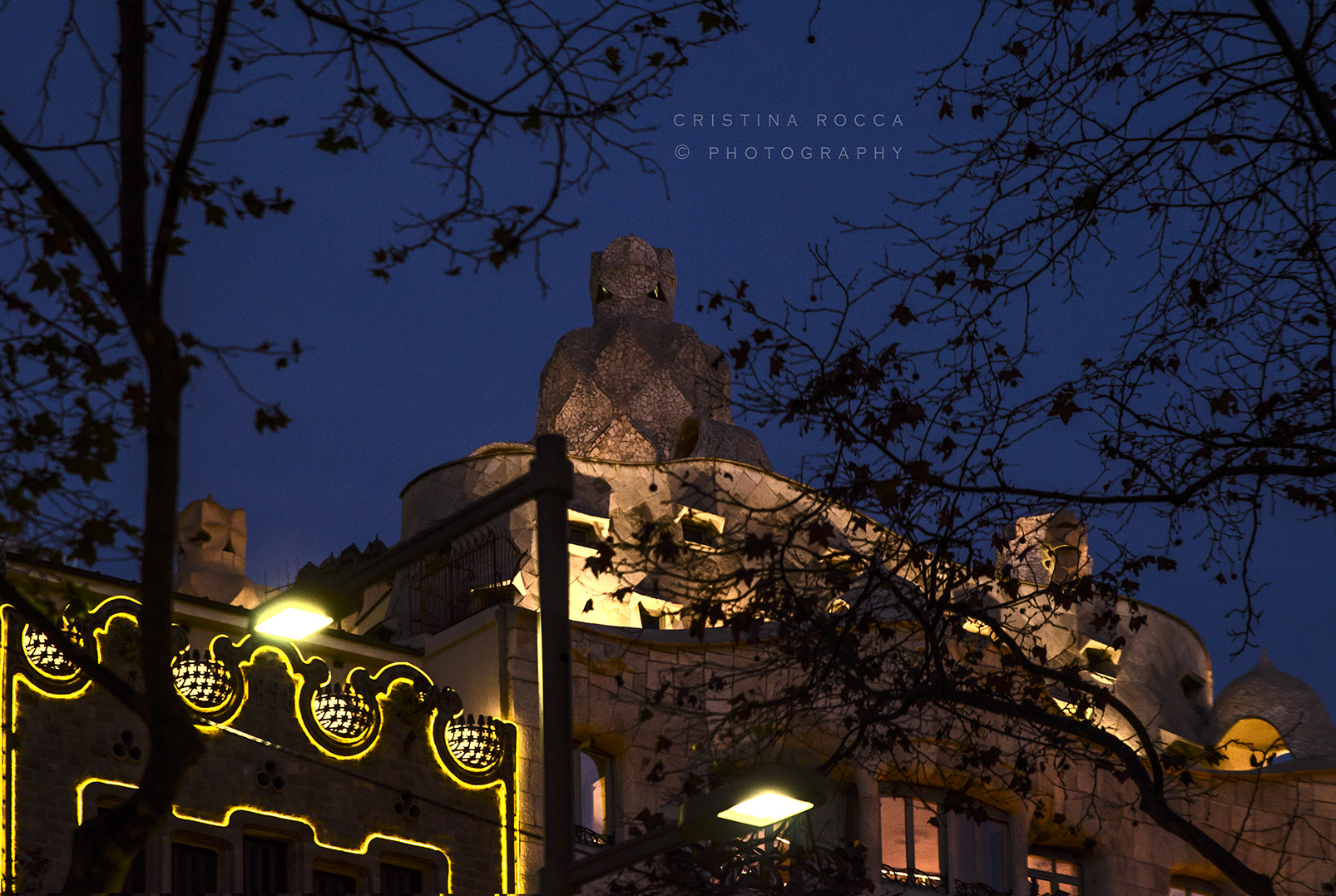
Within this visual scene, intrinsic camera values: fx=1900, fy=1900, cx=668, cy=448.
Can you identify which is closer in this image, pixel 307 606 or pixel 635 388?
pixel 307 606

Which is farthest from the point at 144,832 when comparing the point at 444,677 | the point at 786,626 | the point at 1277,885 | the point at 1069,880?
the point at 1277,885

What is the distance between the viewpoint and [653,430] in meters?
33.4

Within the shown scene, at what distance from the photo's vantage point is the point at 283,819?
2050cm

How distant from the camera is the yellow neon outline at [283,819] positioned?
19.2 metres

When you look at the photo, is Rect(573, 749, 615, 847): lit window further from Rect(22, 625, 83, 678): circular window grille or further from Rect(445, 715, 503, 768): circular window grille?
Rect(22, 625, 83, 678): circular window grille

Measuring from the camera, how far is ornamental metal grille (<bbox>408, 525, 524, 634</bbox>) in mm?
25531

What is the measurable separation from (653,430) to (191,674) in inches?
559

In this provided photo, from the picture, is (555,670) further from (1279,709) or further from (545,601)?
(1279,709)

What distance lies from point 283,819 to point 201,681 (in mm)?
1740

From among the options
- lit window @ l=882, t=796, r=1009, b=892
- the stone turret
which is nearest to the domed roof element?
lit window @ l=882, t=796, r=1009, b=892

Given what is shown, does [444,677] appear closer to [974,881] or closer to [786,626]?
[974,881]

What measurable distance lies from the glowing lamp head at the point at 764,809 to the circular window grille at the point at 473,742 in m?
13.5

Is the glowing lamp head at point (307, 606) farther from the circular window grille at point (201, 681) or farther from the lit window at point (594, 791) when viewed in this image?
the lit window at point (594, 791)

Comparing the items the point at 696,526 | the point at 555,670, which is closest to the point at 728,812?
the point at 555,670
